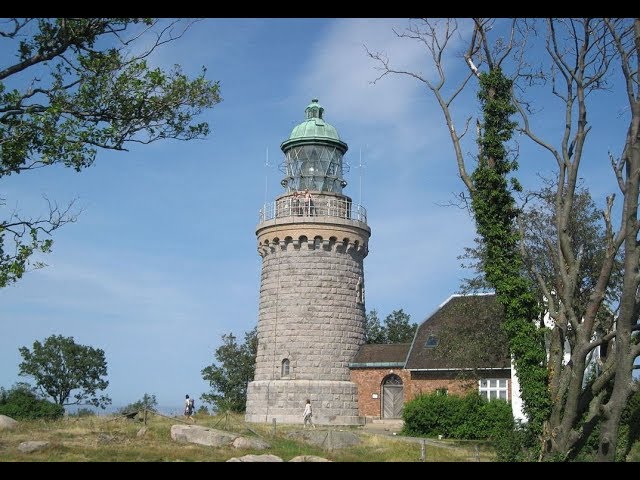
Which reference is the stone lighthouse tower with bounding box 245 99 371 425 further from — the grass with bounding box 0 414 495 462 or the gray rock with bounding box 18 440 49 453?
the gray rock with bounding box 18 440 49 453

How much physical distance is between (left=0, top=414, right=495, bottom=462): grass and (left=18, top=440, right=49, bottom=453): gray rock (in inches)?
4.8

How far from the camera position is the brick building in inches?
1058

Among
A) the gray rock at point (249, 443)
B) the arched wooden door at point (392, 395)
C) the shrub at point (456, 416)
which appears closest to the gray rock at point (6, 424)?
the gray rock at point (249, 443)

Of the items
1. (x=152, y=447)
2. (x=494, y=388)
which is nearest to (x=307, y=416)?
(x=494, y=388)

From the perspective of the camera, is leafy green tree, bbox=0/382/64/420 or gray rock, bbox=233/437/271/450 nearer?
gray rock, bbox=233/437/271/450

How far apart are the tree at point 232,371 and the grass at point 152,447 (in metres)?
18.4

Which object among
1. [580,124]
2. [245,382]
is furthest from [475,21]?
[245,382]

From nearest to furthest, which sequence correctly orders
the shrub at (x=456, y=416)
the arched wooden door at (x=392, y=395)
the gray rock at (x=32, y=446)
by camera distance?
the gray rock at (x=32, y=446) → the shrub at (x=456, y=416) → the arched wooden door at (x=392, y=395)

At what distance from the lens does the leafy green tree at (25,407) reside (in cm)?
2973

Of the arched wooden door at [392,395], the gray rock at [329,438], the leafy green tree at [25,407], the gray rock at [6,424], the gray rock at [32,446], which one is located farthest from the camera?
the arched wooden door at [392,395]

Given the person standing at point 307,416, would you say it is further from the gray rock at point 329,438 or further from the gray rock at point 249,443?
the gray rock at point 249,443

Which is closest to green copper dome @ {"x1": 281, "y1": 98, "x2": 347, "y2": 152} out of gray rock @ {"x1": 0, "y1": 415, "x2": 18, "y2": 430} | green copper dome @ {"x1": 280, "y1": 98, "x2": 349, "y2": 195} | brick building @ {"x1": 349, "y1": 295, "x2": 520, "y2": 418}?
green copper dome @ {"x1": 280, "y1": 98, "x2": 349, "y2": 195}

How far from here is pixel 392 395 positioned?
34.0m
